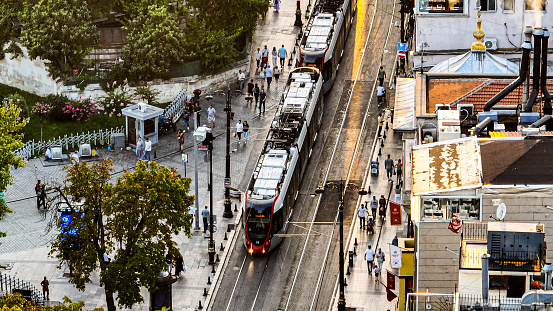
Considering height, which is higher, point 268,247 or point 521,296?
point 521,296

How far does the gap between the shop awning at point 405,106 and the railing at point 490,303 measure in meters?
28.2

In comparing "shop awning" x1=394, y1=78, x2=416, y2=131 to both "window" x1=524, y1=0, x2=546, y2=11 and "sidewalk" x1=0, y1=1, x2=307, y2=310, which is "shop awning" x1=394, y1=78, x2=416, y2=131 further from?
"sidewalk" x1=0, y1=1, x2=307, y2=310

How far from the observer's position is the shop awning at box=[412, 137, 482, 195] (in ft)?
230

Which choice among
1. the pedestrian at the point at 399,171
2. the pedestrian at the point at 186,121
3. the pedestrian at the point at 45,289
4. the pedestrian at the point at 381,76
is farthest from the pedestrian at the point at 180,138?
the pedestrian at the point at 45,289

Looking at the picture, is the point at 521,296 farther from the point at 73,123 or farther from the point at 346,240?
the point at 73,123

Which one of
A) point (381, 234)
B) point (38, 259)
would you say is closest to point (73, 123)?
point (38, 259)

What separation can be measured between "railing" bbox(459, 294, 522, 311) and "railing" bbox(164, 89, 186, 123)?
2153 inches

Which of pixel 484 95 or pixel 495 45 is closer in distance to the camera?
pixel 484 95

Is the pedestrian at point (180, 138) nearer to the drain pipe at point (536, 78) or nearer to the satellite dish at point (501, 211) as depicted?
the drain pipe at point (536, 78)

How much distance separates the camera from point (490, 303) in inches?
2239

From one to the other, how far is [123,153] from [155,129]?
2932 mm

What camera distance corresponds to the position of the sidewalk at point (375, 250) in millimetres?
86438

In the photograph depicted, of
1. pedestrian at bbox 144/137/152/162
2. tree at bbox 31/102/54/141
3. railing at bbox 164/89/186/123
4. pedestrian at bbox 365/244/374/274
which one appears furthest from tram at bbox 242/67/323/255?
tree at bbox 31/102/54/141

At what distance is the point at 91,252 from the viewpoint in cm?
8081
